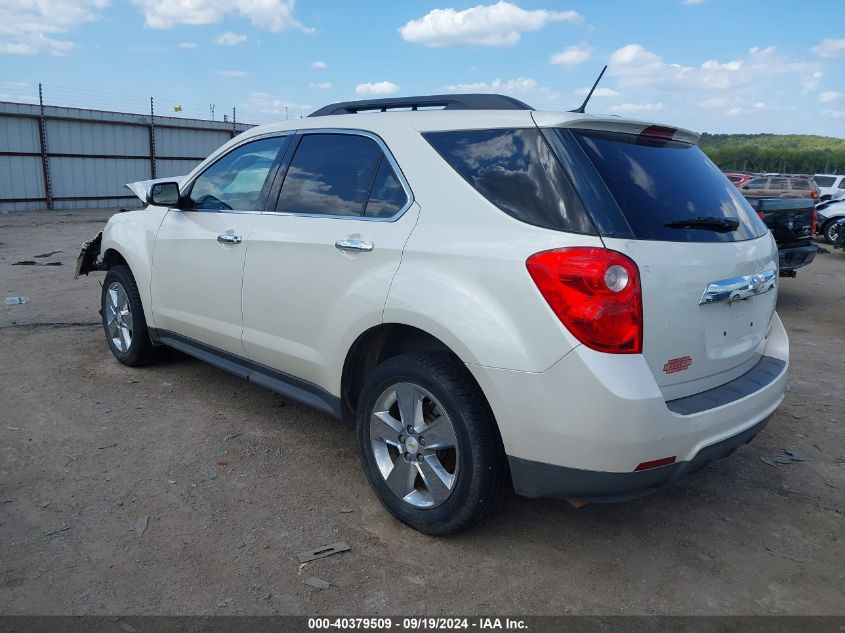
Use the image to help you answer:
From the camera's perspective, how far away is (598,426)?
2.36 m

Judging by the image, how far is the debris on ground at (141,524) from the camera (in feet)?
9.69

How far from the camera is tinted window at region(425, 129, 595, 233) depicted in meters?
2.52

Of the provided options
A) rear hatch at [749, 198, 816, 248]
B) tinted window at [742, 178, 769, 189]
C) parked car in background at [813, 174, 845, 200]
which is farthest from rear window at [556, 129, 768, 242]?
parked car in background at [813, 174, 845, 200]

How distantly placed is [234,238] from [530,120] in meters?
1.88

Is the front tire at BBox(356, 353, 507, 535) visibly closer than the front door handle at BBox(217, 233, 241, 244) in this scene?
Yes

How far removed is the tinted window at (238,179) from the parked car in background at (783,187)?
57.0 ft

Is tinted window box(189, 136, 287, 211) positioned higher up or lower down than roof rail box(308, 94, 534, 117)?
lower down

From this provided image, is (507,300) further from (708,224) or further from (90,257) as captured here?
(90,257)

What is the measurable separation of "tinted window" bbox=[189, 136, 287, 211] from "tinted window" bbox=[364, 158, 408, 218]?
90 centimetres

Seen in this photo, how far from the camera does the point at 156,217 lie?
4.61 m

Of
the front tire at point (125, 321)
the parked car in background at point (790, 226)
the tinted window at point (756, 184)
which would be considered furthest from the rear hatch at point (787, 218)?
the tinted window at point (756, 184)

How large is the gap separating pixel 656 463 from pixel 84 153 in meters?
21.1

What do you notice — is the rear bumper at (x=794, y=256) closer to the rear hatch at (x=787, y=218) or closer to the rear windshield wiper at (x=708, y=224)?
the rear hatch at (x=787, y=218)

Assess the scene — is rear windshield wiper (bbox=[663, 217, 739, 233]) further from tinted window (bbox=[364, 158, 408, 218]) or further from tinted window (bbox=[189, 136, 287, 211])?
tinted window (bbox=[189, 136, 287, 211])
